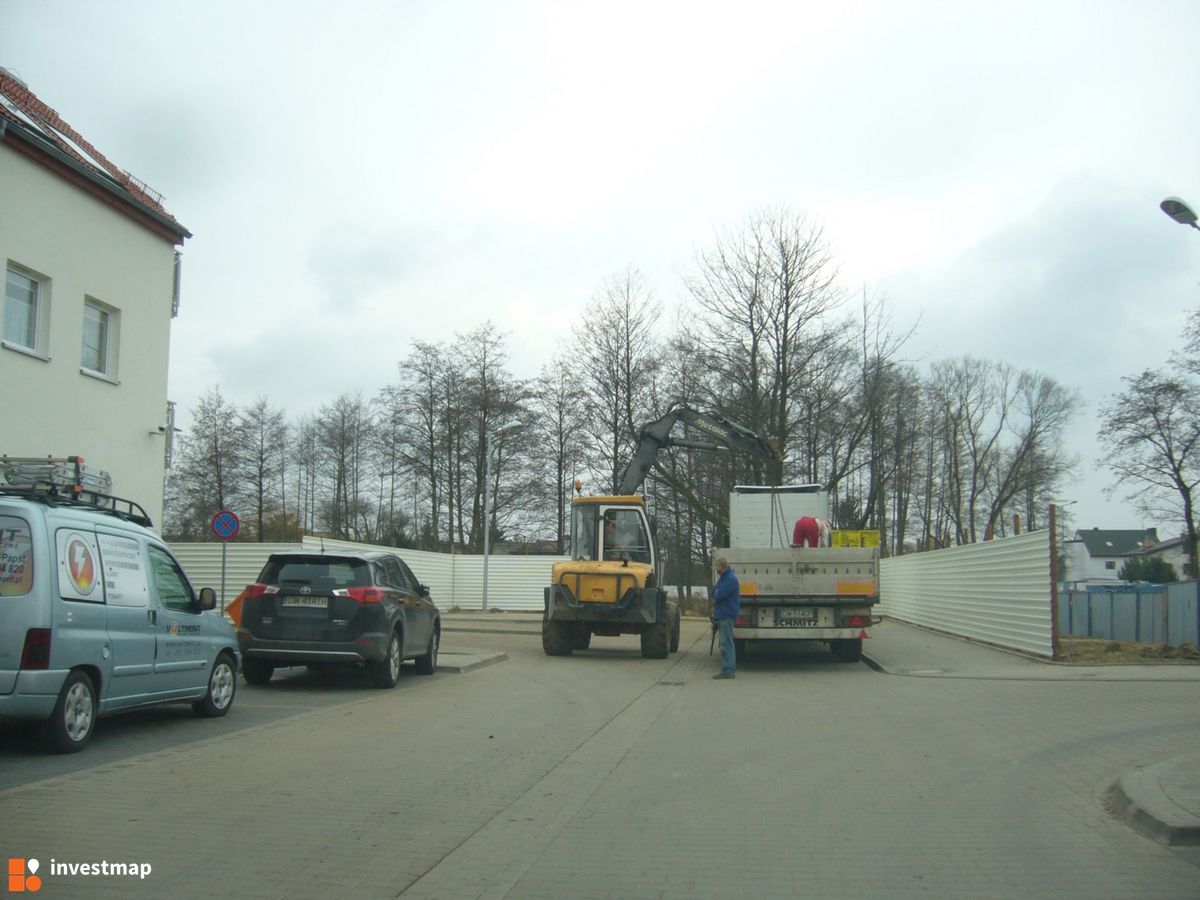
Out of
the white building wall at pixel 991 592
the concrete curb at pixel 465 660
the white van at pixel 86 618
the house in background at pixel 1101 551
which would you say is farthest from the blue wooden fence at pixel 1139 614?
the house in background at pixel 1101 551

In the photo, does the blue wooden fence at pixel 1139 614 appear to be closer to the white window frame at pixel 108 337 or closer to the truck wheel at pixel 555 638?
the truck wheel at pixel 555 638

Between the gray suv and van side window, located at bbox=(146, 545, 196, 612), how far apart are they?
8.42 ft

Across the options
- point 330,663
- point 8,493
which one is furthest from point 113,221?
point 8,493

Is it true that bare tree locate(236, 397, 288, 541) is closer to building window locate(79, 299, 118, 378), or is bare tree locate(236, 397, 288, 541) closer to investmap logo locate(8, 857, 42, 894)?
→ building window locate(79, 299, 118, 378)

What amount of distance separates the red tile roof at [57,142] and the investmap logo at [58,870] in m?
14.1

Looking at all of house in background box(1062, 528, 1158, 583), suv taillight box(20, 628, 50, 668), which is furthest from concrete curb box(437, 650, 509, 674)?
house in background box(1062, 528, 1158, 583)

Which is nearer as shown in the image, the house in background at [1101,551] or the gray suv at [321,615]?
the gray suv at [321,615]

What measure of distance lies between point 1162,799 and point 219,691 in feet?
28.1

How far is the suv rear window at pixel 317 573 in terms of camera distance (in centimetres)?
1339

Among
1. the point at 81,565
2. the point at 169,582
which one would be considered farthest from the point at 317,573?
the point at 81,565

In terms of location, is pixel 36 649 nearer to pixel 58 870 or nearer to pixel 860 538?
pixel 58 870

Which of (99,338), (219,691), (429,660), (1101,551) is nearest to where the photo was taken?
(219,691)

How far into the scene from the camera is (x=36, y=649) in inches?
312

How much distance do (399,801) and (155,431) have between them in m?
15.7
